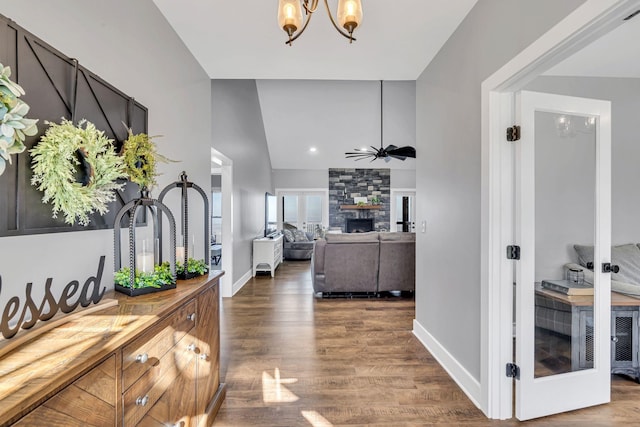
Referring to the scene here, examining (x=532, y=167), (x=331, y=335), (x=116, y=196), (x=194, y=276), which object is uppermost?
(x=532, y=167)

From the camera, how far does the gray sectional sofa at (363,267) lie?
472 centimetres

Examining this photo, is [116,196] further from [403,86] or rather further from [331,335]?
[403,86]

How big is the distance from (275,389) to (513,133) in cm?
233

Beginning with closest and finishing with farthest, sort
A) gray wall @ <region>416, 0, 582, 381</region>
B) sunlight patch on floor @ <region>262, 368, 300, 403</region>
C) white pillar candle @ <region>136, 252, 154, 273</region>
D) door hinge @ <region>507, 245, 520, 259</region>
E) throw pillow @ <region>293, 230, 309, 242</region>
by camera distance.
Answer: white pillar candle @ <region>136, 252, 154, 273</region>
gray wall @ <region>416, 0, 582, 381</region>
door hinge @ <region>507, 245, 520, 259</region>
sunlight patch on floor @ <region>262, 368, 300, 403</region>
throw pillow @ <region>293, 230, 309, 242</region>

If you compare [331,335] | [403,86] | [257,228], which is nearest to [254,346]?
[331,335]

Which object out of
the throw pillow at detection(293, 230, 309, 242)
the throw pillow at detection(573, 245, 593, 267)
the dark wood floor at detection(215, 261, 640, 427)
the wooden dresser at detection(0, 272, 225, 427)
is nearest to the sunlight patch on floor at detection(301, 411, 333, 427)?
the dark wood floor at detection(215, 261, 640, 427)

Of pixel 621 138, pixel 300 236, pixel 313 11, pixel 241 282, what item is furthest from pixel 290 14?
pixel 300 236

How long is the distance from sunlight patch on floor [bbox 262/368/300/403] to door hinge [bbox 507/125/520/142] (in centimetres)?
219

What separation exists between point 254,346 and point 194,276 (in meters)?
1.43

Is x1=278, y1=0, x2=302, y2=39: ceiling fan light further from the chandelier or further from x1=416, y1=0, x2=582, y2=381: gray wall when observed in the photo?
x1=416, y1=0, x2=582, y2=381: gray wall

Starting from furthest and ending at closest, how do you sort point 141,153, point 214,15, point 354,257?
point 354,257 < point 214,15 < point 141,153

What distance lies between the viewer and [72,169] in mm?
1158

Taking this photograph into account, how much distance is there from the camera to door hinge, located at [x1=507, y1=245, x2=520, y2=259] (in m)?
1.87

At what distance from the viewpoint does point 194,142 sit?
2664mm
